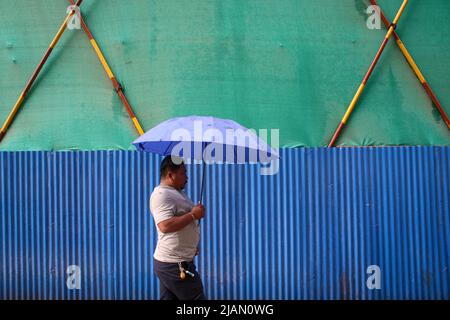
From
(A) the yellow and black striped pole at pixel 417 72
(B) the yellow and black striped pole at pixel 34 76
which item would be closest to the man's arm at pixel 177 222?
(B) the yellow and black striped pole at pixel 34 76

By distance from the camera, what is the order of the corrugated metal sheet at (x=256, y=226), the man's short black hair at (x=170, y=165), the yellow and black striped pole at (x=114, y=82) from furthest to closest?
1. the yellow and black striped pole at (x=114, y=82)
2. the corrugated metal sheet at (x=256, y=226)
3. the man's short black hair at (x=170, y=165)

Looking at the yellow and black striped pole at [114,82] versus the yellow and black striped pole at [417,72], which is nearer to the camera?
the yellow and black striped pole at [417,72]

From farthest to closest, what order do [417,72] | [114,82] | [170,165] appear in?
1. [114,82]
2. [417,72]
3. [170,165]

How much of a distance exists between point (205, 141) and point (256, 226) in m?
3.06

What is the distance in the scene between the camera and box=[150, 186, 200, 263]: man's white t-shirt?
4.67 m

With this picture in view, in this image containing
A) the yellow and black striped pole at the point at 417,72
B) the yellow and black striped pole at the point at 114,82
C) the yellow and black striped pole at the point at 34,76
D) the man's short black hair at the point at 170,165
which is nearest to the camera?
the man's short black hair at the point at 170,165

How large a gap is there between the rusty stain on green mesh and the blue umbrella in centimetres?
249

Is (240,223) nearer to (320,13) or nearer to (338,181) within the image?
(338,181)

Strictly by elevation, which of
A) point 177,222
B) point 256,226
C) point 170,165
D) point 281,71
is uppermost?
point 281,71

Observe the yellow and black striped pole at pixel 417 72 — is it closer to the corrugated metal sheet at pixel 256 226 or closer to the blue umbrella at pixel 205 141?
the corrugated metal sheet at pixel 256 226

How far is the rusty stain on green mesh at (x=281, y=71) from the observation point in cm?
773

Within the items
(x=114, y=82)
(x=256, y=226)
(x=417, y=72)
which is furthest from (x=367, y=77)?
(x=114, y=82)

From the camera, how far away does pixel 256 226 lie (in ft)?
24.6

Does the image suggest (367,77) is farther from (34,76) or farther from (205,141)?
(34,76)
